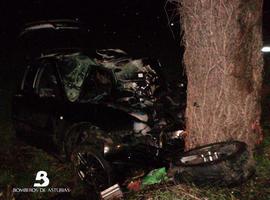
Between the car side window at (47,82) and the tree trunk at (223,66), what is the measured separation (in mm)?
2788

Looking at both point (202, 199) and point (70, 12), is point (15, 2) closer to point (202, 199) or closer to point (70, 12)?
point (70, 12)

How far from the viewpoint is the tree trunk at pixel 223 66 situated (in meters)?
4.32

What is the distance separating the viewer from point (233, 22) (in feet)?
14.1

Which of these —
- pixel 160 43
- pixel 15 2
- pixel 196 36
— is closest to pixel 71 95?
pixel 196 36

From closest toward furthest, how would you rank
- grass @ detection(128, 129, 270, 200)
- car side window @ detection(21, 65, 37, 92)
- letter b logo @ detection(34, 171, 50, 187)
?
grass @ detection(128, 129, 270, 200) < letter b logo @ detection(34, 171, 50, 187) < car side window @ detection(21, 65, 37, 92)

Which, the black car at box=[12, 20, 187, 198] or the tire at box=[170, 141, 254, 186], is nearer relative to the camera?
the tire at box=[170, 141, 254, 186]

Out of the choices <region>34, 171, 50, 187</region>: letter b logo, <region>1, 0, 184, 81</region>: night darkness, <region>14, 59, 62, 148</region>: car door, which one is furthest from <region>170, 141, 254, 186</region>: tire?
<region>1, 0, 184, 81</region>: night darkness

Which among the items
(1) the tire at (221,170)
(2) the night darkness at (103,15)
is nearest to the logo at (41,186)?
(1) the tire at (221,170)

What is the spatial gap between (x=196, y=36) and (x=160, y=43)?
12433 millimetres

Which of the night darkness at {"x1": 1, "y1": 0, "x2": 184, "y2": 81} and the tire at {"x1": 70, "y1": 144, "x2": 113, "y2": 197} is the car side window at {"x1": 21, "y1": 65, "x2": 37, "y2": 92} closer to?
the tire at {"x1": 70, "y1": 144, "x2": 113, "y2": 197}

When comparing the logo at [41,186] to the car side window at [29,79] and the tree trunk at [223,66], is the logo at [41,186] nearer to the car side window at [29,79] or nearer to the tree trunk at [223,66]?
the car side window at [29,79]

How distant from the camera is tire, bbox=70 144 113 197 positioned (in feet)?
18.1

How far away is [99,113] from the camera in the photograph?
6.04 m

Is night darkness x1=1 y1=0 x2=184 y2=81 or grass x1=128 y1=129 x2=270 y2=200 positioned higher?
night darkness x1=1 y1=0 x2=184 y2=81
